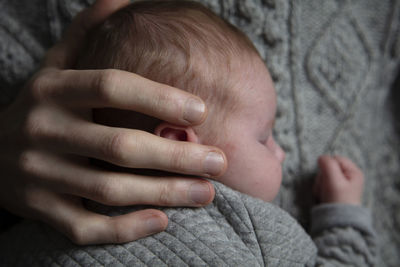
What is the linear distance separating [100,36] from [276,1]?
0.46 metres

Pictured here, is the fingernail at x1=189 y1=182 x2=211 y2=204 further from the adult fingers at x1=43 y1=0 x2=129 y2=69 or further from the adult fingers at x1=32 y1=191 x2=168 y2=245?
the adult fingers at x1=43 y1=0 x2=129 y2=69

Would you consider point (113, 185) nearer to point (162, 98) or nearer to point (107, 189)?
point (107, 189)

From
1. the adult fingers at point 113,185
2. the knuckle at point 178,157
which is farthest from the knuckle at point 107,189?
the knuckle at point 178,157

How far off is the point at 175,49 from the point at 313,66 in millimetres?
465

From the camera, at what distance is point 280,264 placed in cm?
71

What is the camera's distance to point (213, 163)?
0.67m

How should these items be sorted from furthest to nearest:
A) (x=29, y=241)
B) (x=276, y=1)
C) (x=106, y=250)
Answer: (x=276, y=1) < (x=29, y=241) < (x=106, y=250)

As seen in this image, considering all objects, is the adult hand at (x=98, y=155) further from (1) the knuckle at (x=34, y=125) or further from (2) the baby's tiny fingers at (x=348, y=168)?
(2) the baby's tiny fingers at (x=348, y=168)

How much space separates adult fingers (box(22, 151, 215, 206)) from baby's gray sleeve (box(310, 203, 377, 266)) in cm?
40

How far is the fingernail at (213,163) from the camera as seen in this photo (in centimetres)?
66

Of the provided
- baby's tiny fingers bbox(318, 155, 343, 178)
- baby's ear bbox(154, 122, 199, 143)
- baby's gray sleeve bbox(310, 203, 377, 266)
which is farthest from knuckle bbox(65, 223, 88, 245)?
baby's tiny fingers bbox(318, 155, 343, 178)

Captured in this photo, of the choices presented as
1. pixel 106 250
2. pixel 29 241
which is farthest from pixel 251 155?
pixel 29 241

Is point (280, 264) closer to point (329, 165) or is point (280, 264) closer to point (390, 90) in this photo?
point (329, 165)

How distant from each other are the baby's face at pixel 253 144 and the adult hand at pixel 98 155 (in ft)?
0.31
